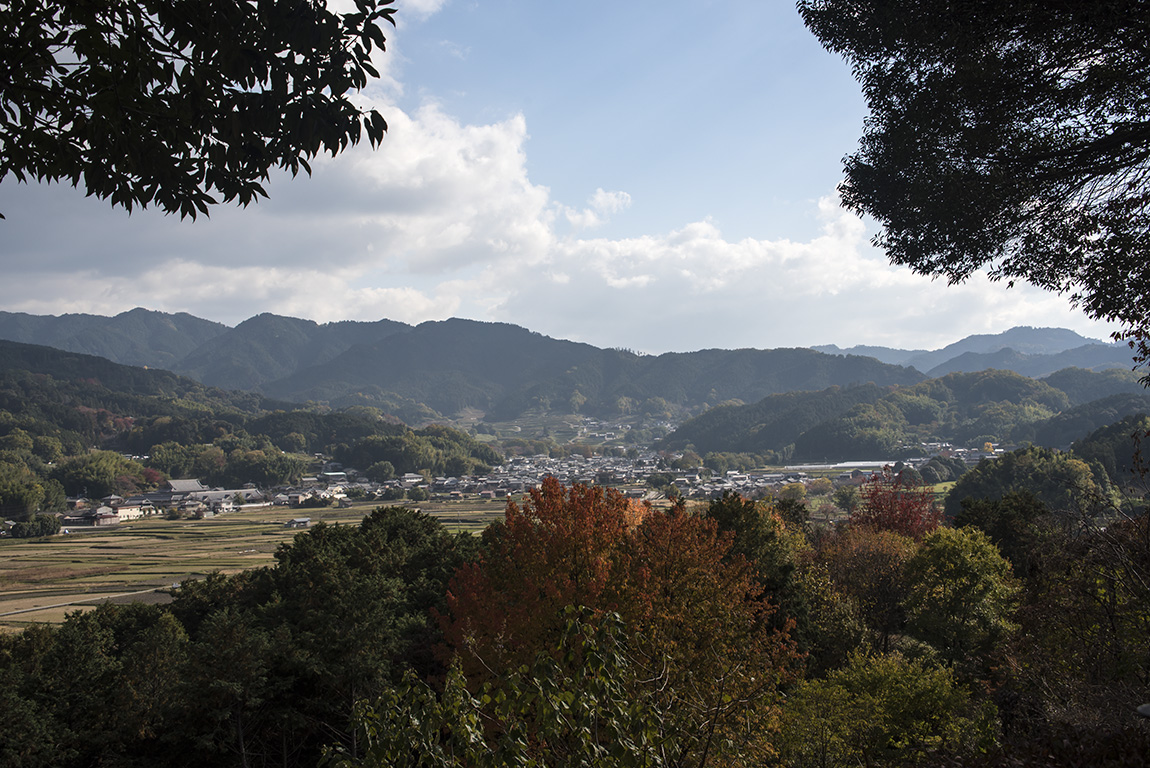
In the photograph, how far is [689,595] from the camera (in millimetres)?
15969

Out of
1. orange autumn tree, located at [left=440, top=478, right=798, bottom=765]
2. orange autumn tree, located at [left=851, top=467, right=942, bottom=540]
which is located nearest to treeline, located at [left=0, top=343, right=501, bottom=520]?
orange autumn tree, located at [left=440, top=478, right=798, bottom=765]

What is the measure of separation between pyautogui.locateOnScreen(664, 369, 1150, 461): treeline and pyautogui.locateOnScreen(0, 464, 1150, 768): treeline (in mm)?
127578

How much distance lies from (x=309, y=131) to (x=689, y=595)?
14030 mm

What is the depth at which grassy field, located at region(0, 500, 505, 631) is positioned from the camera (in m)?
41.7

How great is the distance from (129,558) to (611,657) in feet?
220

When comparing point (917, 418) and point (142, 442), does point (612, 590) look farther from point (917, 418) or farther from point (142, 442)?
point (917, 418)

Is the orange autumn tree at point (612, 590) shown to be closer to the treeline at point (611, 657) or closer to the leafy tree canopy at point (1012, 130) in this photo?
the treeline at point (611, 657)

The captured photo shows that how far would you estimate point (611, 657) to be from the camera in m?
4.46

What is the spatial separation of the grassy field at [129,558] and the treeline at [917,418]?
101545mm

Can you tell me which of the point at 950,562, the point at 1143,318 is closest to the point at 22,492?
the point at 950,562

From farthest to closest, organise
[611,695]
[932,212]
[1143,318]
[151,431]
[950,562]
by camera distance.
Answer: [151,431] < [950,562] < [932,212] < [1143,318] < [611,695]

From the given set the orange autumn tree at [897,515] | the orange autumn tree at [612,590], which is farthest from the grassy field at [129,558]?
the orange autumn tree at [897,515]

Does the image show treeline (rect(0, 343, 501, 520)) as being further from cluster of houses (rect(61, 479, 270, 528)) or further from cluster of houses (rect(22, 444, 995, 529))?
cluster of houses (rect(22, 444, 995, 529))

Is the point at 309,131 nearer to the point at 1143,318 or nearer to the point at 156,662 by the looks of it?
the point at 1143,318
